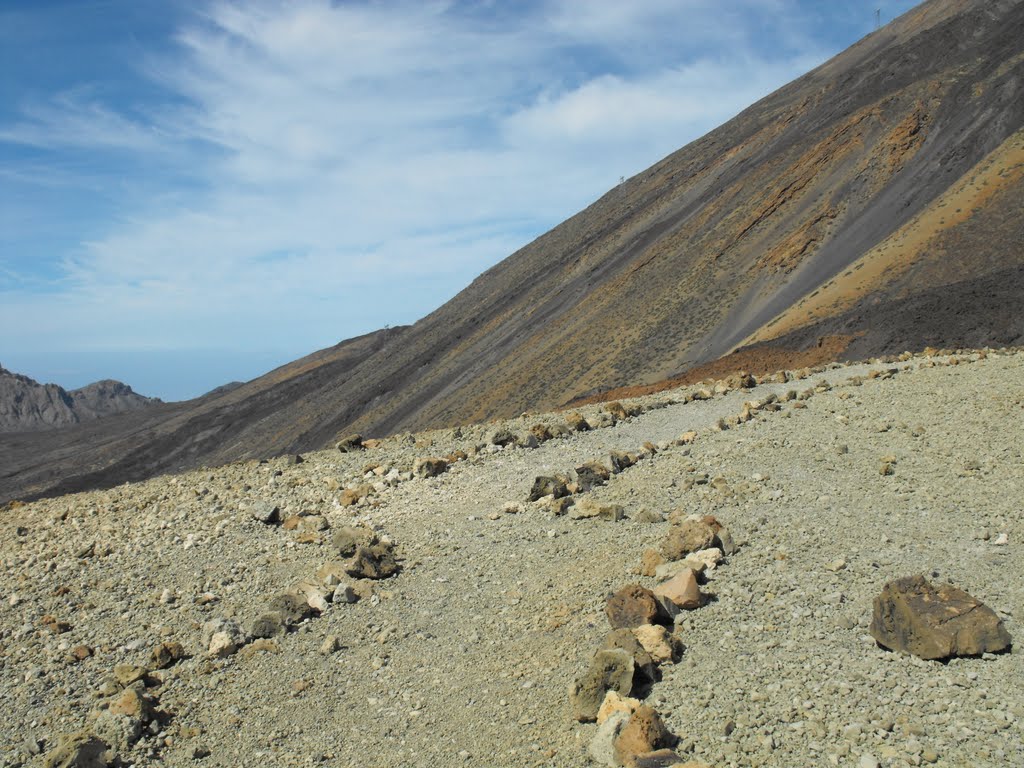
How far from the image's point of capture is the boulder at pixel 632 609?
22.7 feet

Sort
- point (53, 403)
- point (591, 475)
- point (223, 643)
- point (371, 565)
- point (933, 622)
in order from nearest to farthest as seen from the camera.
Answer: point (933, 622)
point (223, 643)
point (371, 565)
point (591, 475)
point (53, 403)

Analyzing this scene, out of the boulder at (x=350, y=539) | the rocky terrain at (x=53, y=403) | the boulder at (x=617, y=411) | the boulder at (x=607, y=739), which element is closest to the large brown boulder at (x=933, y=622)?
the boulder at (x=607, y=739)

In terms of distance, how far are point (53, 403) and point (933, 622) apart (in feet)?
402

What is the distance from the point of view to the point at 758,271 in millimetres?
40281

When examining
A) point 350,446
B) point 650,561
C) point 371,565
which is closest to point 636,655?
point 650,561

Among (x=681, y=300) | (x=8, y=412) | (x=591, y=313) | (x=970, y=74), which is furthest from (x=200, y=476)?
(x=8, y=412)

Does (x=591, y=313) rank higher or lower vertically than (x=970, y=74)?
lower

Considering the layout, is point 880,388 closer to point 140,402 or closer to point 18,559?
point 18,559

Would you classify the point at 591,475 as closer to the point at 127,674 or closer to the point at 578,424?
the point at 578,424

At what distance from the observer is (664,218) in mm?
57375

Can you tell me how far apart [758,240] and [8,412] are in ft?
336

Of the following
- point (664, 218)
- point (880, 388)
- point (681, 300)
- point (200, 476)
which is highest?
point (664, 218)

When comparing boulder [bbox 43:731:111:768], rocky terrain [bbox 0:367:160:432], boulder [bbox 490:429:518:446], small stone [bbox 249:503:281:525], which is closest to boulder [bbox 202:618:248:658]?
boulder [bbox 43:731:111:768]

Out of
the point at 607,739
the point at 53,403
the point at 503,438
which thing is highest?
the point at 53,403
